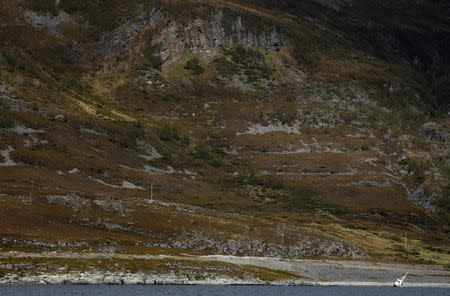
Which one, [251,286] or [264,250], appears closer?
[251,286]

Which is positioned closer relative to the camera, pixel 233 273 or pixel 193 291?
pixel 193 291

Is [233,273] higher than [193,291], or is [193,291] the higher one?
[193,291]

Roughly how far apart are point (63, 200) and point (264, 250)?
1711 inches

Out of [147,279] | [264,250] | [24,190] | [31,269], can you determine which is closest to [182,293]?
[147,279]

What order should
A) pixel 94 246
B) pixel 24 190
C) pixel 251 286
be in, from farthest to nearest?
1. pixel 24 190
2. pixel 94 246
3. pixel 251 286

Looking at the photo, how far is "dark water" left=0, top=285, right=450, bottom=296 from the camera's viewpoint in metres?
99.0

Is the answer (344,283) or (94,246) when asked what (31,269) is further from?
(344,283)

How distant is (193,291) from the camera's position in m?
112

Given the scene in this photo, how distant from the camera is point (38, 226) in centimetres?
14650

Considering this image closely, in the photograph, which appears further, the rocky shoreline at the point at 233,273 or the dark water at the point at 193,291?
the rocky shoreline at the point at 233,273

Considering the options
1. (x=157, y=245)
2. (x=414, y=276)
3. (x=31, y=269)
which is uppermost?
(x=31, y=269)

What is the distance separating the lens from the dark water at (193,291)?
3898 inches

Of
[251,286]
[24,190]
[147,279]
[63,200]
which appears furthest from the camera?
[24,190]

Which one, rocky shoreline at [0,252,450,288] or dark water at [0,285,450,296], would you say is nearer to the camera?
dark water at [0,285,450,296]
